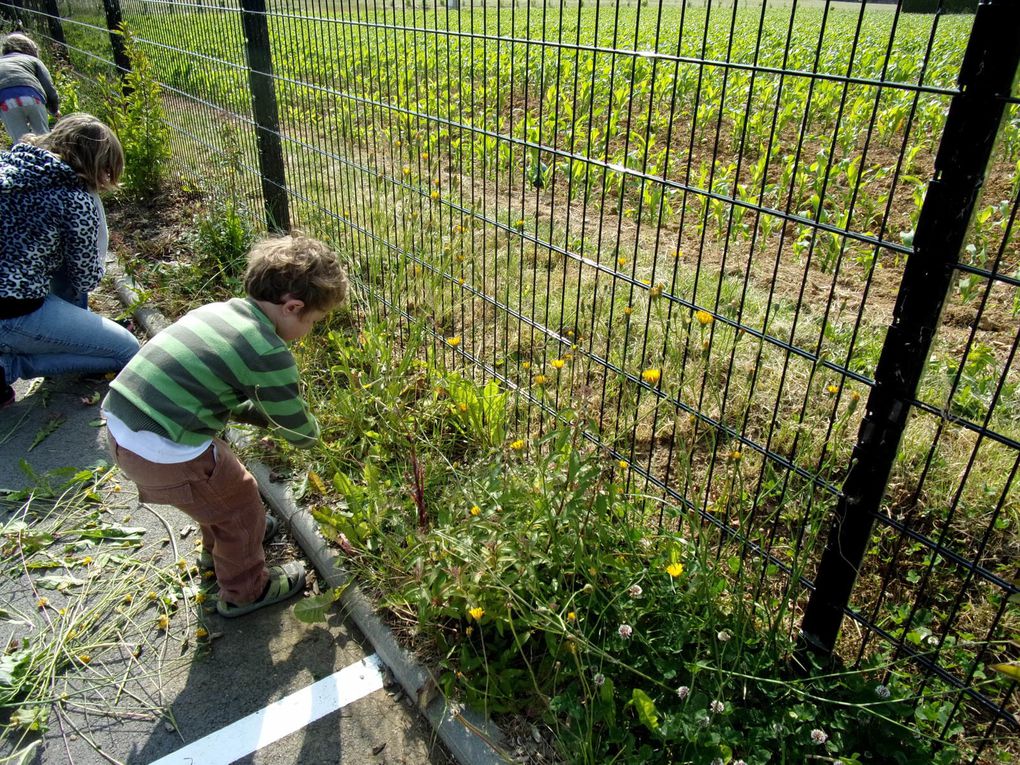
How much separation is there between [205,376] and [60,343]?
2.22 metres

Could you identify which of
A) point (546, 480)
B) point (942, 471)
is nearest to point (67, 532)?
point (546, 480)

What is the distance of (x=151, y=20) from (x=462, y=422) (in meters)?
5.46

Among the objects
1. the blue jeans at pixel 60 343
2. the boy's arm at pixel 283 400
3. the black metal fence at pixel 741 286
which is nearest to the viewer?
the black metal fence at pixel 741 286

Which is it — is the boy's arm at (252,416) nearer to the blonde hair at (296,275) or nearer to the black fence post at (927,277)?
the blonde hair at (296,275)

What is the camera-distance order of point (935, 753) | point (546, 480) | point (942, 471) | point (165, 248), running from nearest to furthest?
point (935, 753) → point (546, 480) → point (942, 471) → point (165, 248)

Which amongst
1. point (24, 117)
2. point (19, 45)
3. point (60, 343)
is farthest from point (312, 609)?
point (19, 45)

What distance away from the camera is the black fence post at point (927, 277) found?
1.58 meters

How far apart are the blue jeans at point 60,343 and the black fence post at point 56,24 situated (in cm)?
838

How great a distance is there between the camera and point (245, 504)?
2.75 meters

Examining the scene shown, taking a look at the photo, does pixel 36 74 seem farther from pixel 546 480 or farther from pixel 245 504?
pixel 546 480

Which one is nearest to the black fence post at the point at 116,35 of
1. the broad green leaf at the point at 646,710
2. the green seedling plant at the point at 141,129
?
the green seedling plant at the point at 141,129

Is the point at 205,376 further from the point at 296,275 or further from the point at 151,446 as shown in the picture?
the point at 296,275

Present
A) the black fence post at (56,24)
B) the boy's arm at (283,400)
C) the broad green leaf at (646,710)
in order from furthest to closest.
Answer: the black fence post at (56,24) → the boy's arm at (283,400) → the broad green leaf at (646,710)

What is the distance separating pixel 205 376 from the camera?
8.28 ft
